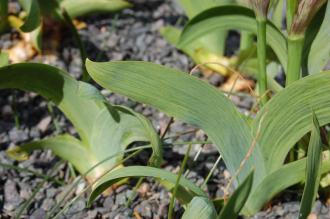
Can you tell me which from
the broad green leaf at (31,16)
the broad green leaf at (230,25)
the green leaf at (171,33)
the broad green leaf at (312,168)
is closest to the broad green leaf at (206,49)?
the green leaf at (171,33)

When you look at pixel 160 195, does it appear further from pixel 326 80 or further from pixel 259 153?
pixel 326 80

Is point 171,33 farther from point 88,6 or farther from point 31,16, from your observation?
point 31,16

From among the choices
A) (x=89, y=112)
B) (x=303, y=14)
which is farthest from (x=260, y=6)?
(x=89, y=112)

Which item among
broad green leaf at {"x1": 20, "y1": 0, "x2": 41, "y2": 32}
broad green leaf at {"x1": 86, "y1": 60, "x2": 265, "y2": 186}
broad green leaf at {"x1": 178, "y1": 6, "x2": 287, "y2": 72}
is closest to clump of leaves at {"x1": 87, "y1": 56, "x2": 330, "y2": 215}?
broad green leaf at {"x1": 86, "y1": 60, "x2": 265, "y2": 186}

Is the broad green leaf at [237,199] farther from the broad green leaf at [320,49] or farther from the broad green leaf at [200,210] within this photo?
the broad green leaf at [320,49]

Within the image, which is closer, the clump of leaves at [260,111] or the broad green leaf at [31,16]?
the clump of leaves at [260,111]

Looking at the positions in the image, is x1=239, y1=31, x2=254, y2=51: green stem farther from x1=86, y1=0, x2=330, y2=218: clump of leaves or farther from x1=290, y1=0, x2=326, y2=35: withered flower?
x1=290, y1=0, x2=326, y2=35: withered flower

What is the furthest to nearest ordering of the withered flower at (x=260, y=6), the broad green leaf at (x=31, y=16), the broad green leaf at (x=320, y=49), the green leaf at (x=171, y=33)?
the green leaf at (x=171, y=33) < the broad green leaf at (x=31, y=16) < the broad green leaf at (x=320, y=49) < the withered flower at (x=260, y=6)
